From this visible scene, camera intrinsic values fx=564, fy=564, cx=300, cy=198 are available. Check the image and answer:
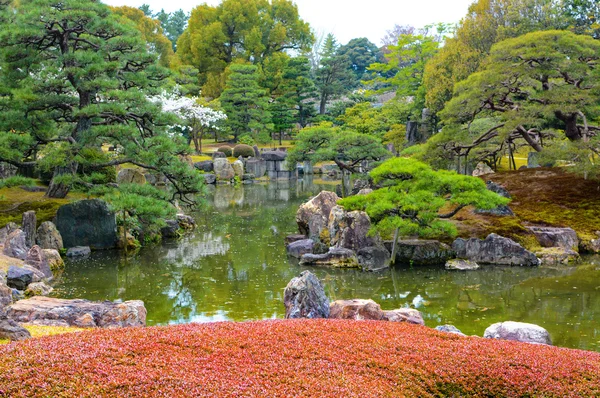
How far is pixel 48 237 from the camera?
1350cm

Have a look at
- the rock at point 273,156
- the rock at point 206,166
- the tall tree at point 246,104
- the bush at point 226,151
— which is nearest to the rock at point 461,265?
the rock at point 206,166

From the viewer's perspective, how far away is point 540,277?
12.0 meters

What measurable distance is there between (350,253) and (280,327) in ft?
25.6

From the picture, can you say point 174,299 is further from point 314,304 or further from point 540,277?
point 540,277

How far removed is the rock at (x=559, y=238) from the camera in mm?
13867

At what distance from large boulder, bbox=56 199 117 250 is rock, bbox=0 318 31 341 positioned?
8.52 m

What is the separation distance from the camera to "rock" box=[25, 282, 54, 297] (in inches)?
388

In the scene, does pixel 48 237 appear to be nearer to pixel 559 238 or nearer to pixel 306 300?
pixel 306 300

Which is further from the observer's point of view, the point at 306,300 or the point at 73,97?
the point at 73,97

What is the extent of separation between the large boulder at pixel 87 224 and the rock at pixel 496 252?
28.5 ft

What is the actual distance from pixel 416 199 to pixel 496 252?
238 centimetres

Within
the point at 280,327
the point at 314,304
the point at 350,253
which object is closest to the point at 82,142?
the point at 350,253

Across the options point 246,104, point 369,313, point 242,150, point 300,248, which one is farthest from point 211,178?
point 369,313

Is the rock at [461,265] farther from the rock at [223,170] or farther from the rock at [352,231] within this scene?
the rock at [223,170]
